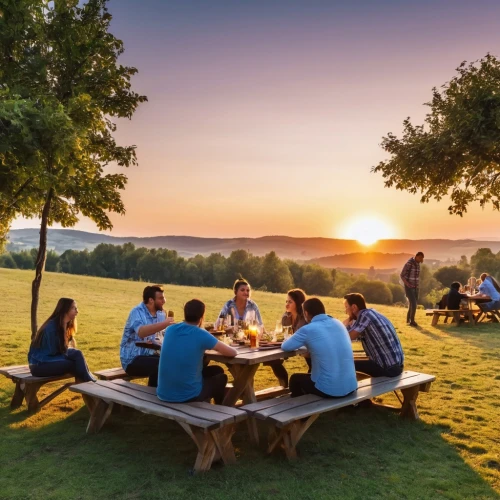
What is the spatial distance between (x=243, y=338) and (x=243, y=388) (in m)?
0.94

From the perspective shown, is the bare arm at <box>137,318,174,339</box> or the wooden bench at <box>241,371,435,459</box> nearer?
the wooden bench at <box>241,371,435,459</box>

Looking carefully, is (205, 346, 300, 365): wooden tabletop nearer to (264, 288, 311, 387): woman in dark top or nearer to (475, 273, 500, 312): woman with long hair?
(264, 288, 311, 387): woman in dark top

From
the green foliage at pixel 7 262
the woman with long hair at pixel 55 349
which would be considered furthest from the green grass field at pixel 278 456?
the green foliage at pixel 7 262

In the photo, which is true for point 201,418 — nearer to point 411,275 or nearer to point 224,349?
point 224,349

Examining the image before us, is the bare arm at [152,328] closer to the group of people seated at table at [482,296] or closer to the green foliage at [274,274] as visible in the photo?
the group of people seated at table at [482,296]

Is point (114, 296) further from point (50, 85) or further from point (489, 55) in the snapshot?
point (489, 55)

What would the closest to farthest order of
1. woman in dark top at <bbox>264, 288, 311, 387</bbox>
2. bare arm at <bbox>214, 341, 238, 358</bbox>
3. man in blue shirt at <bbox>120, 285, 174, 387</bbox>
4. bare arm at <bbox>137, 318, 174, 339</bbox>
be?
1. bare arm at <bbox>214, 341, 238, 358</bbox>
2. bare arm at <bbox>137, 318, 174, 339</bbox>
3. man in blue shirt at <bbox>120, 285, 174, 387</bbox>
4. woman in dark top at <bbox>264, 288, 311, 387</bbox>

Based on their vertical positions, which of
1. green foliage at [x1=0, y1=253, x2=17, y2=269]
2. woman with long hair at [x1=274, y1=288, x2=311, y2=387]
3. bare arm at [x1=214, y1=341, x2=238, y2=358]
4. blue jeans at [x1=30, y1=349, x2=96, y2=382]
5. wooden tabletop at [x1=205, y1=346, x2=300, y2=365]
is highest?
woman with long hair at [x1=274, y1=288, x2=311, y2=387]

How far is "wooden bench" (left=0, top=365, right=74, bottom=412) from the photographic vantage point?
7.74m

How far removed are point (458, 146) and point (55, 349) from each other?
830cm

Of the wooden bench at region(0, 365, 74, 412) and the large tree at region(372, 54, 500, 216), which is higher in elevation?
the large tree at region(372, 54, 500, 216)

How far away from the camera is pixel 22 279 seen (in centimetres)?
3869

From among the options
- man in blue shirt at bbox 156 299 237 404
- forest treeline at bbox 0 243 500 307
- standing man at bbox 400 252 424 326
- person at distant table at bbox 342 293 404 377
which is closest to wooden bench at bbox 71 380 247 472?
man in blue shirt at bbox 156 299 237 404

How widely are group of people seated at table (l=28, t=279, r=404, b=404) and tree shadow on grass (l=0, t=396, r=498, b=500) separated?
0.74 m
